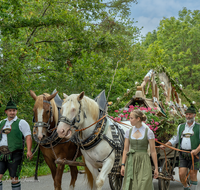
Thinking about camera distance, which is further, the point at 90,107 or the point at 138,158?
the point at 90,107

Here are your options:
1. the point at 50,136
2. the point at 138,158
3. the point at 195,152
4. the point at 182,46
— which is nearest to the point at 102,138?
the point at 138,158

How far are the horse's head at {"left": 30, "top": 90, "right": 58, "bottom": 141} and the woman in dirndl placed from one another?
1585mm

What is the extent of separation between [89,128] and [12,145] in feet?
4.35

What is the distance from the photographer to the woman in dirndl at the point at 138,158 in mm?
3996

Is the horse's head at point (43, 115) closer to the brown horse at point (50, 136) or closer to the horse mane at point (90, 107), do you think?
the brown horse at point (50, 136)

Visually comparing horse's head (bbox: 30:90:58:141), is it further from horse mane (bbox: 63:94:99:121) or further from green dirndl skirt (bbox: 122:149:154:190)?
green dirndl skirt (bbox: 122:149:154:190)

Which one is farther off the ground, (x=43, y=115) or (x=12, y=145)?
(x=43, y=115)

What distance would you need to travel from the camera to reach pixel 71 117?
4574mm

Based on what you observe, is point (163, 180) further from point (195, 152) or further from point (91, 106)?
point (91, 106)

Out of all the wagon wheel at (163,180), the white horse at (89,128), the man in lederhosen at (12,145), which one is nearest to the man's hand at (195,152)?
the white horse at (89,128)

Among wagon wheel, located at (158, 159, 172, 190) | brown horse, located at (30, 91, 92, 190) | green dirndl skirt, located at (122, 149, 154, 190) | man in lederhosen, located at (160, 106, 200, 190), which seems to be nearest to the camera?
green dirndl skirt, located at (122, 149, 154, 190)

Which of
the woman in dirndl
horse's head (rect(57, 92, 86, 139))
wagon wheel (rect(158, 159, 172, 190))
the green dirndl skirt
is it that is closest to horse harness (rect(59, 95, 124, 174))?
horse's head (rect(57, 92, 86, 139))

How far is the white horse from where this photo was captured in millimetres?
4562

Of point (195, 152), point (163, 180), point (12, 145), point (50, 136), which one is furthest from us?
point (163, 180)
